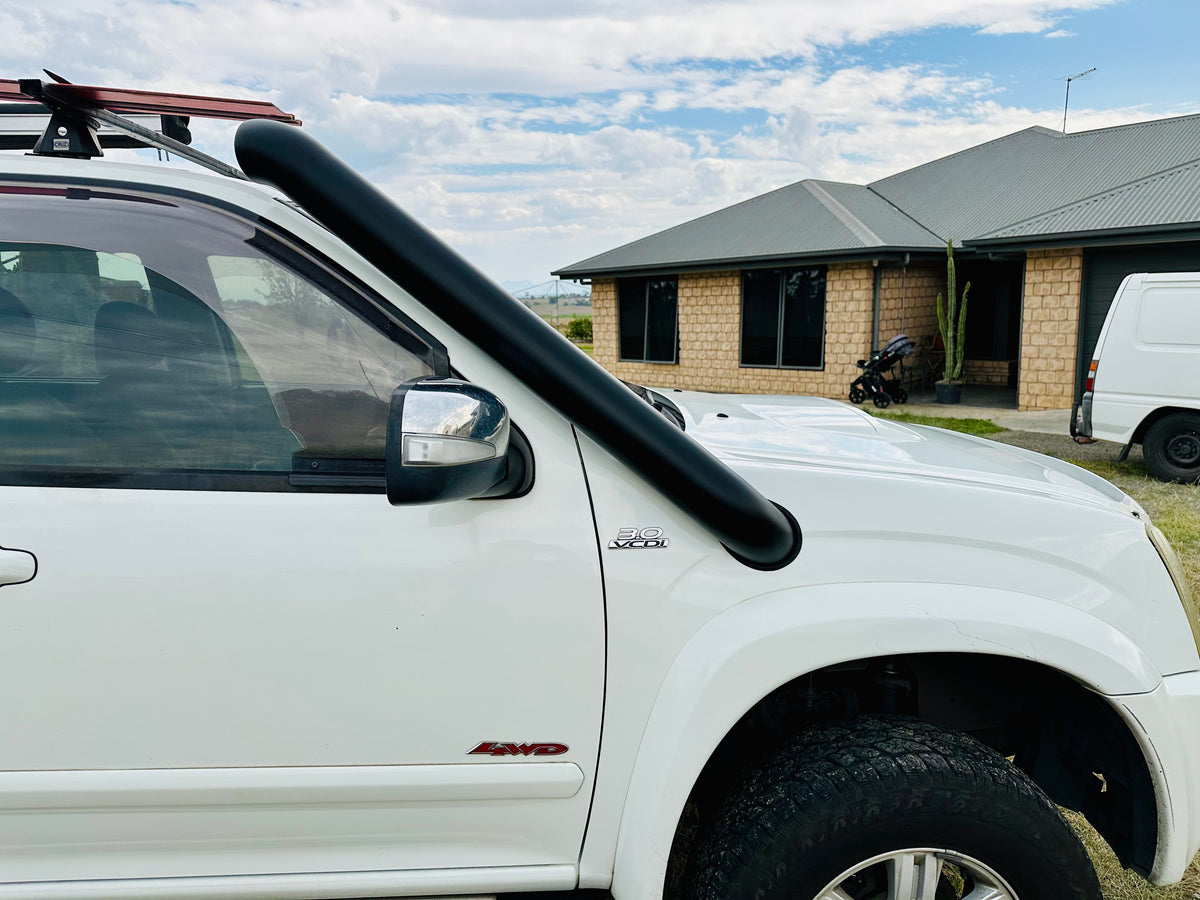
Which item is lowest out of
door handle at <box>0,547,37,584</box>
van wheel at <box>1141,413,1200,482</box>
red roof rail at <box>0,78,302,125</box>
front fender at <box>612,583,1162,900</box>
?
van wheel at <box>1141,413,1200,482</box>

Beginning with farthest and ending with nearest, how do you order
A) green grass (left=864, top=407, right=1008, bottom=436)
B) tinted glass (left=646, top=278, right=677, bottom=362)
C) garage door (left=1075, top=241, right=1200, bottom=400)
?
tinted glass (left=646, top=278, right=677, bottom=362) < garage door (left=1075, top=241, right=1200, bottom=400) < green grass (left=864, top=407, right=1008, bottom=436)

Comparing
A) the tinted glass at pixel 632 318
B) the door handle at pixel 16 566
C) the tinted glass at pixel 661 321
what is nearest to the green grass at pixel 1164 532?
the door handle at pixel 16 566

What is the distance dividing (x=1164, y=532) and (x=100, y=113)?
277 inches

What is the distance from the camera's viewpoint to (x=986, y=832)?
172 centimetres

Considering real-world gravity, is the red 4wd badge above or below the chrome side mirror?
below

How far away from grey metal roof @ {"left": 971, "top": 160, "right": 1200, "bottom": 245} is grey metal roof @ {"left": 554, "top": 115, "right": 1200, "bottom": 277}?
0.09ft

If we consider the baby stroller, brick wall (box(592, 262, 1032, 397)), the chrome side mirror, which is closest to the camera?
the chrome side mirror

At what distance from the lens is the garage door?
12.1m

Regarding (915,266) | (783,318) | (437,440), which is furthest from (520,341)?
(915,266)

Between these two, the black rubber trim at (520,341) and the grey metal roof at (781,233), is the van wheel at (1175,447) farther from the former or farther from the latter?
the black rubber trim at (520,341)

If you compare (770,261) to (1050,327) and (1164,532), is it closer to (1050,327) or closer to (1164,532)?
(1050,327)

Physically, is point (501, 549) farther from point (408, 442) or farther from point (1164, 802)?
point (1164, 802)

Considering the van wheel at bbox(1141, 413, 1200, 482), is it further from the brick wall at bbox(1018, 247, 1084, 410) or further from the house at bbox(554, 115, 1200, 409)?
the brick wall at bbox(1018, 247, 1084, 410)

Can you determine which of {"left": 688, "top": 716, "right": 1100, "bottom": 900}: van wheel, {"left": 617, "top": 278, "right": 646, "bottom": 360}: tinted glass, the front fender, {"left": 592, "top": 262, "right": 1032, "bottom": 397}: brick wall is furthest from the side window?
{"left": 617, "top": 278, "right": 646, "bottom": 360}: tinted glass
